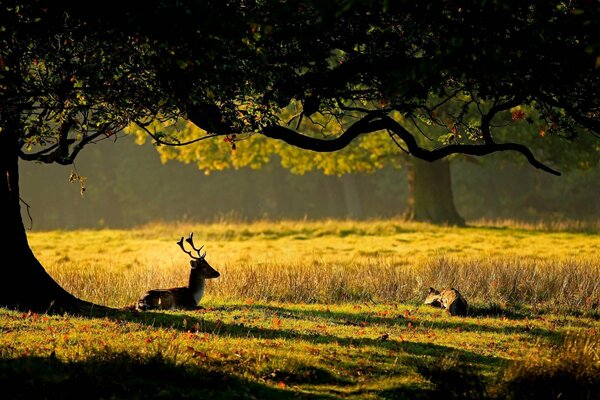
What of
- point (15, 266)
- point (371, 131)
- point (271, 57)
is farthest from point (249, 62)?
point (15, 266)

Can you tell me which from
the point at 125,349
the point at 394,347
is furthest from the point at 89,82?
the point at 394,347

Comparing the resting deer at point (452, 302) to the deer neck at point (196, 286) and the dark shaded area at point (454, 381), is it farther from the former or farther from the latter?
the dark shaded area at point (454, 381)

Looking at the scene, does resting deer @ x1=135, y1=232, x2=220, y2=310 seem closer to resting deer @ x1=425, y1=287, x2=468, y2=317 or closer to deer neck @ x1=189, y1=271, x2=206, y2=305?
deer neck @ x1=189, y1=271, x2=206, y2=305

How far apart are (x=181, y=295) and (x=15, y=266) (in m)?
3.35

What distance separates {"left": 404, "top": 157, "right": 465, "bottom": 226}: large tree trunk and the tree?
27.6m

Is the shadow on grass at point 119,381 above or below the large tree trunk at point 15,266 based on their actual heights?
below

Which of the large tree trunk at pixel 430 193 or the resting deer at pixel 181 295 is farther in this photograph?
the large tree trunk at pixel 430 193

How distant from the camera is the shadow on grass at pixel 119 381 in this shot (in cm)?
927

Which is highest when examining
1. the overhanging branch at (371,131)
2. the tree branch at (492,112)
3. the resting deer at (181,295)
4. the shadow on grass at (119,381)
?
the tree branch at (492,112)

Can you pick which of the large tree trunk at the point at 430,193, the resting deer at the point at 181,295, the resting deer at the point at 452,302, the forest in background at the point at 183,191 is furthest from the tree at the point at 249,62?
the forest in background at the point at 183,191

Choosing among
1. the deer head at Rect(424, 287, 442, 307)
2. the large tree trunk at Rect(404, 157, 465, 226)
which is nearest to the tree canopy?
the deer head at Rect(424, 287, 442, 307)

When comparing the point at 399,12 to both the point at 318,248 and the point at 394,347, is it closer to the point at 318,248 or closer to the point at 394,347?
the point at 394,347

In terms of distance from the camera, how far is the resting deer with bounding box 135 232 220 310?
16.9 meters

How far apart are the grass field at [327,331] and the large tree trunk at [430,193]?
11.6m
